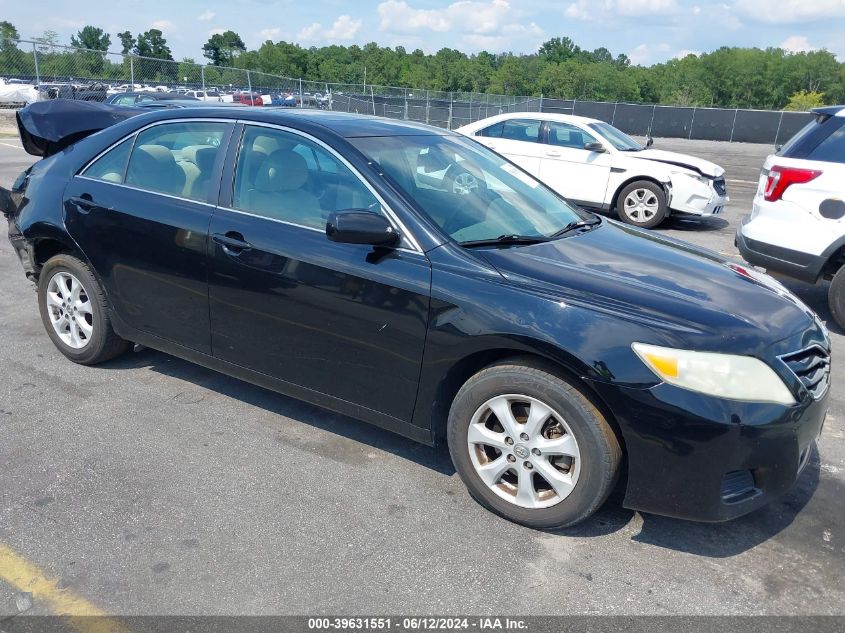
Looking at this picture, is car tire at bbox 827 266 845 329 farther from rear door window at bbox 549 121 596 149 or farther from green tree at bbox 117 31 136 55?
green tree at bbox 117 31 136 55

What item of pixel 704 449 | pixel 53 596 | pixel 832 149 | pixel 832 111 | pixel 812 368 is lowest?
pixel 53 596

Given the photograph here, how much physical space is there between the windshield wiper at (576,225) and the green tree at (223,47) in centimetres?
12343

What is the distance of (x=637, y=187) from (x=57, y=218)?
855 cm

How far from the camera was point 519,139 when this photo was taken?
39.2 feet

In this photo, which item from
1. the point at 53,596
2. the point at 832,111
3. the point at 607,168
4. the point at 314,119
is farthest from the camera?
the point at 607,168

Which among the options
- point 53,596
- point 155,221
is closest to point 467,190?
point 155,221

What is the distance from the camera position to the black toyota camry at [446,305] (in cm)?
284

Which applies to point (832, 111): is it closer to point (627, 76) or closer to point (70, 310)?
point (70, 310)

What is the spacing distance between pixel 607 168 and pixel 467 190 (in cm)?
793

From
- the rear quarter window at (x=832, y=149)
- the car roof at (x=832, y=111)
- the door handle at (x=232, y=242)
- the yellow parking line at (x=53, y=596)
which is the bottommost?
the yellow parking line at (x=53, y=596)

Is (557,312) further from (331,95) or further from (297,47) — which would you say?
(297,47)

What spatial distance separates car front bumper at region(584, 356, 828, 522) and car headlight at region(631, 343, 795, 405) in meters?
0.03

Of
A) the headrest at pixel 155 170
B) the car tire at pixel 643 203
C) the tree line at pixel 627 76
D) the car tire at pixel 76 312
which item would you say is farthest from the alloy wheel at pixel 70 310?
the tree line at pixel 627 76

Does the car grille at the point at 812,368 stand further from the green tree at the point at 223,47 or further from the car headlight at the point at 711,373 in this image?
the green tree at the point at 223,47
